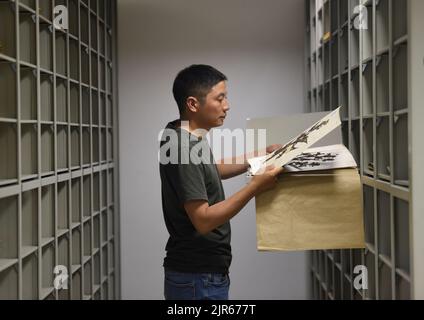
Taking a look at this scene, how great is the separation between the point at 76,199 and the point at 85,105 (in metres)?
0.61

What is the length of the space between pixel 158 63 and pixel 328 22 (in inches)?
57.6

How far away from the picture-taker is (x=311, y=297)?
468 cm

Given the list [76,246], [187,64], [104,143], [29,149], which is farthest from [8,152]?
[187,64]

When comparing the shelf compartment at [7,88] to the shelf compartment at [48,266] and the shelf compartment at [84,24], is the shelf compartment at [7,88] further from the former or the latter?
the shelf compartment at [84,24]

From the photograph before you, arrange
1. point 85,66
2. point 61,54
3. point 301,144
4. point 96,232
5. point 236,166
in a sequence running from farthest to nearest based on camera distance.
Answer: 1. point 96,232
2. point 85,66
3. point 61,54
4. point 236,166
5. point 301,144

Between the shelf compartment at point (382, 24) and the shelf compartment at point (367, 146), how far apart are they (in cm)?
41

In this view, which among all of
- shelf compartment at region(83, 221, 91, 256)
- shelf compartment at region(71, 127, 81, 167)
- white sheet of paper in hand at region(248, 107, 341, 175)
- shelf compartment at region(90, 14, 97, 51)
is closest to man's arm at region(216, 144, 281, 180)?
white sheet of paper in hand at region(248, 107, 341, 175)

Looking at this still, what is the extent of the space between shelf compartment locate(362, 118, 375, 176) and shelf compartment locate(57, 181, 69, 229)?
164 cm

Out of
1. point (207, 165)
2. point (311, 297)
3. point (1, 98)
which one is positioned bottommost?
point (311, 297)

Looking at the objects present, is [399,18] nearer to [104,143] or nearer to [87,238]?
[87,238]

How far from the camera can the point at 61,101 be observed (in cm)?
333

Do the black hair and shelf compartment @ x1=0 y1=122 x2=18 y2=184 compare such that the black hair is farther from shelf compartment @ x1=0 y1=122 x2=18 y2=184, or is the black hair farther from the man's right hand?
shelf compartment @ x1=0 y1=122 x2=18 y2=184
